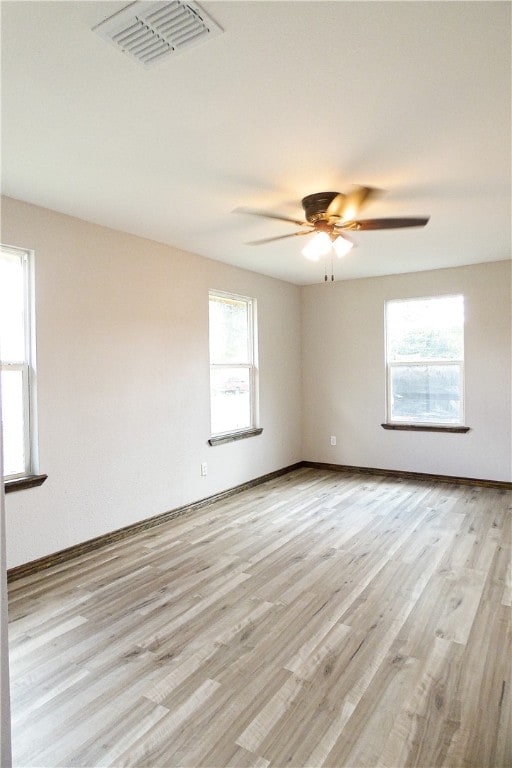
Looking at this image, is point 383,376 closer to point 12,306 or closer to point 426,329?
point 426,329

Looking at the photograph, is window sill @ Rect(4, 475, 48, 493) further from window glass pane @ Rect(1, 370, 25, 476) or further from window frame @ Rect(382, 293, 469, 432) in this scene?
window frame @ Rect(382, 293, 469, 432)

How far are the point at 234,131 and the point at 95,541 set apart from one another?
2953 millimetres

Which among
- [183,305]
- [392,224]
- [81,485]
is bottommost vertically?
[81,485]

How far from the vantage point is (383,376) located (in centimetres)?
574

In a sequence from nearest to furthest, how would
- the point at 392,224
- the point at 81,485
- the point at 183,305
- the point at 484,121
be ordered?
the point at 484,121 → the point at 392,224 → the point at 81,485 → the point at 183,305

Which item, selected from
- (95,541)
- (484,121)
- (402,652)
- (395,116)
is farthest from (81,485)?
(484,121)

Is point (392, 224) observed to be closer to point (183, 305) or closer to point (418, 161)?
point (418, 161)

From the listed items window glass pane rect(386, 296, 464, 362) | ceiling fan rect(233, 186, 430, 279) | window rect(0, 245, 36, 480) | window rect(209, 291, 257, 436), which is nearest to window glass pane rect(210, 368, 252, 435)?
window rect(209, 291, 257, 436)

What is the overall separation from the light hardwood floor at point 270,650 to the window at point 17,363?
2.67 ft

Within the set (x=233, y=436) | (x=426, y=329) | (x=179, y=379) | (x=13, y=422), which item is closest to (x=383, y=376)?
(x=426, y=329)

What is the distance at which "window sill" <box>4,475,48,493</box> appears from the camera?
9.80 ft

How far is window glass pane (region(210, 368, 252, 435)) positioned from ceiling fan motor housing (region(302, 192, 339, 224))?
2192 mm

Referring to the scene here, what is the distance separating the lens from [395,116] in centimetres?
207

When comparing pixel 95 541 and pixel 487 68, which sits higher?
pixel 487 68
